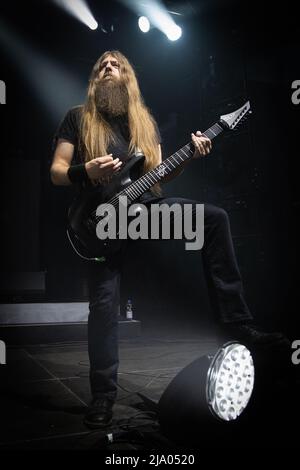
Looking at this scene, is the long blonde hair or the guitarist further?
the long blonde hair

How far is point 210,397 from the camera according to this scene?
1.38m

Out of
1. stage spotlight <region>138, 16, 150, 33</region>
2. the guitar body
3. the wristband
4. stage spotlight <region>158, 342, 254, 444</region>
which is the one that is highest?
stage spotlight <region>138, 16, 150, 33</region>

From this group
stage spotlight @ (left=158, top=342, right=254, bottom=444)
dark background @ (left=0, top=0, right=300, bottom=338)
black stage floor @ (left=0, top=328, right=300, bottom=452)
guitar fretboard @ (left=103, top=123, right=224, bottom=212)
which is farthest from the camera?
dark background @ (left=0, top=0, right=300, bottom=338)

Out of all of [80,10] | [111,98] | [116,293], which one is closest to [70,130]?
[111,98]

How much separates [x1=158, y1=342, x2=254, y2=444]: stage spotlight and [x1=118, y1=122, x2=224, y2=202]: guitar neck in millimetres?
866

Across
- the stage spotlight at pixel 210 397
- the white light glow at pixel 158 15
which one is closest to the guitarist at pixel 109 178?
the stage spotlight at pixel 210 397

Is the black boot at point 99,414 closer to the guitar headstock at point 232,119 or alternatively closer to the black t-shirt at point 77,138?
the black t-shirt at point 77,138

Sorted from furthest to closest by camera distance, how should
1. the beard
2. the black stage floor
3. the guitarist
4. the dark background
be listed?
the dark background → the beard → the guitarist → the black stage floor

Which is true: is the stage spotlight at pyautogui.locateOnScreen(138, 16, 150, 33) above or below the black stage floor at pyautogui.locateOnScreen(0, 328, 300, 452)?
above

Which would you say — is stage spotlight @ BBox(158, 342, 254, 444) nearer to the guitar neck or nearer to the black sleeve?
the guitar neck

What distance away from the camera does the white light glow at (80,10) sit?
4.62 metres

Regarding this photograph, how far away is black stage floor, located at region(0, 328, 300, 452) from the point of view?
4.91 feet

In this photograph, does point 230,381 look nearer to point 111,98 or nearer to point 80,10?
point 111,98

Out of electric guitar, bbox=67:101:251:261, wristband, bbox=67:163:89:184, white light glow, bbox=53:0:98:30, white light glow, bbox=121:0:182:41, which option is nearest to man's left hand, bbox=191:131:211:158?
electric guitar, bbox=67:101:251:261
